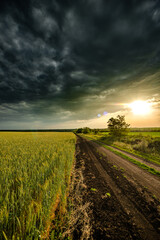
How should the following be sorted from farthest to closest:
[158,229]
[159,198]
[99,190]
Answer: [99,190]
[159,198]
[158,229]

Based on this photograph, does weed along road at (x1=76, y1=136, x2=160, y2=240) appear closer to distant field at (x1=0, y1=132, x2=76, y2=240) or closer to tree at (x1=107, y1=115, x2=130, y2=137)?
distant field at (x1=0, y1=132, x2=76, y2=240)

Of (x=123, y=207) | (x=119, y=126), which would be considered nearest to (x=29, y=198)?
(x=123, y=207)

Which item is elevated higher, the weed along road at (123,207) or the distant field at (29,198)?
the distant field at (29,198)

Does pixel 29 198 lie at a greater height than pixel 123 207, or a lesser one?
greater

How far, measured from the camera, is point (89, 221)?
9.82 feet

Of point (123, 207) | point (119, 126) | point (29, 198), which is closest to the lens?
point (29, 198)

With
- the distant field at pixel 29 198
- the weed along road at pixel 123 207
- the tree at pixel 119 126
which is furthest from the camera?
the tree at pixel 119 126

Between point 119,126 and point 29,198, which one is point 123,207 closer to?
point 29,198

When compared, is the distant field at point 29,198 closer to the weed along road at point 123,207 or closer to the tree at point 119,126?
the weed along road at point 123,207

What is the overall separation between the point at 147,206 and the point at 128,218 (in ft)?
4.29

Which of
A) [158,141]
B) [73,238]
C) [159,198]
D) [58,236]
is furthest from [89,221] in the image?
[158,141]

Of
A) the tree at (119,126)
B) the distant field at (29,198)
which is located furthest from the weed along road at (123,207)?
the tree at (119,126)

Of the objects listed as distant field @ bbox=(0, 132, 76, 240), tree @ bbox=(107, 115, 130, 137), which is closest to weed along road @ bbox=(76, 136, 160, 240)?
distant field @ bbox=(0, 132, 76, 240)

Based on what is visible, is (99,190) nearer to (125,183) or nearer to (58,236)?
(125,183)
